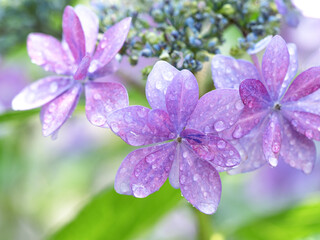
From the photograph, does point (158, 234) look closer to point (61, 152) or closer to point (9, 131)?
point (61, 152)

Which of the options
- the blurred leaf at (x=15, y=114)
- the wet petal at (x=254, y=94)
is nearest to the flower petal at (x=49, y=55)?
the blurred leaf at (x=15, y=114)

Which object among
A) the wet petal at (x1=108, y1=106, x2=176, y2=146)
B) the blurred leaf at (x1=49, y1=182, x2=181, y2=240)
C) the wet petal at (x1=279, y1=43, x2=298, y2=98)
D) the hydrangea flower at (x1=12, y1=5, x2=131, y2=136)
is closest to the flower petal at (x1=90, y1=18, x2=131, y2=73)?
the hydrangea flower at (x1=12, y1=5, x2=131, y2=136)

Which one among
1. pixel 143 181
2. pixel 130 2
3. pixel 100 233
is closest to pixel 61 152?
pixel 100 233

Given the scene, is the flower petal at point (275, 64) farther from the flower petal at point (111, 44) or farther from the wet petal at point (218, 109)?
the flower petal at point (111, 44)

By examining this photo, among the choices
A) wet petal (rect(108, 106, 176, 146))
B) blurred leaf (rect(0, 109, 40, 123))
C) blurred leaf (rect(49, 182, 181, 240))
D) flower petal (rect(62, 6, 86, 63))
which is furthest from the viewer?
blurred leaf (rect(49, 182, 181, 240))

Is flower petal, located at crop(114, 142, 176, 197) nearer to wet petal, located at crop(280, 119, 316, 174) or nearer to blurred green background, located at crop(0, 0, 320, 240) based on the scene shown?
wet petal, located at crop(280, 119, 316, 174)

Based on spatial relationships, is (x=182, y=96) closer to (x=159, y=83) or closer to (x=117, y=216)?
(x=159, y=83)

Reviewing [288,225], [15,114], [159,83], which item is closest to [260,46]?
[159,83]
